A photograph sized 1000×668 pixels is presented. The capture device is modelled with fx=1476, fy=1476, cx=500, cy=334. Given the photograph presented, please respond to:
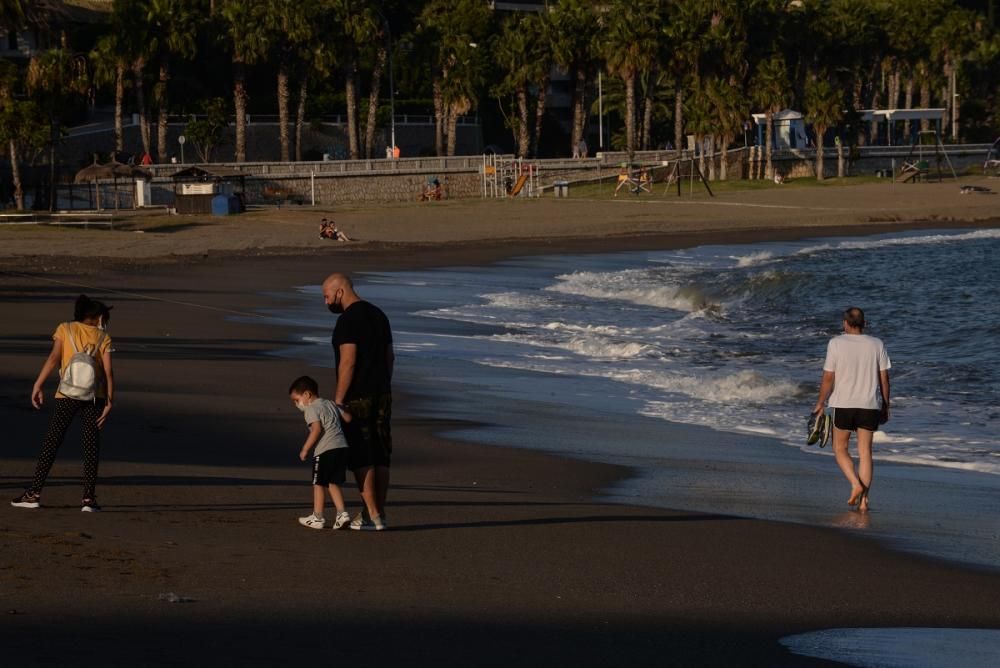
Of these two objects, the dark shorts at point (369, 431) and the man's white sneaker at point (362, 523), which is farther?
the man's white sneaker at point (362, 523)

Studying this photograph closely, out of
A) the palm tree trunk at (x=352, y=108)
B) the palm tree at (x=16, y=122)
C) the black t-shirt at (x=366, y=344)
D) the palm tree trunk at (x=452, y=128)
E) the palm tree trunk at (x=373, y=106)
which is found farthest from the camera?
the palm tree trunk at (x=452, y=128)

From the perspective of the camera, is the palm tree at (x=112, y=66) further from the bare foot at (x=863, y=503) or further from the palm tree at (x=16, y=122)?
the bare foot at (x=863, y=503)

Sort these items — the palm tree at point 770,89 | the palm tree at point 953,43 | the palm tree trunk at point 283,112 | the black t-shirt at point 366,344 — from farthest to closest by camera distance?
1. the palm tree at point 953,43
2. the palm tree at point 770,89
3. the palm tree trunk at point 283,112
4. the black t-shirt at point 366,344

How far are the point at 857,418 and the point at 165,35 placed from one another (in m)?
59.4

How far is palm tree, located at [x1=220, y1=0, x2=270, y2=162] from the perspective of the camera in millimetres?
68500

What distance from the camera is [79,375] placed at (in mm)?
9164

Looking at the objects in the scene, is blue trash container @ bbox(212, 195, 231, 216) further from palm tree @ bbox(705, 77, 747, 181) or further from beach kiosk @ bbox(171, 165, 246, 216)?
palm tree @ bbox(705, 77, 747, 181)

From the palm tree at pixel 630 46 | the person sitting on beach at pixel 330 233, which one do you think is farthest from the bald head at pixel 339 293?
the palm tree at pixel 630 46

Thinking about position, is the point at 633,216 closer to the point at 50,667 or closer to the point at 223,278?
the point at 223,278

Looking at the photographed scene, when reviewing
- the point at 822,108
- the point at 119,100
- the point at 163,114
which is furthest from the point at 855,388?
the point at 822,108

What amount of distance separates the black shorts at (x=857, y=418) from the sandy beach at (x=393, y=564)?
153 centimetres

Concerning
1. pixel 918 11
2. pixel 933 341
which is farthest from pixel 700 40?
pixel 933 341

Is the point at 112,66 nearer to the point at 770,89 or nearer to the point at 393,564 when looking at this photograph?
the point at 770,89

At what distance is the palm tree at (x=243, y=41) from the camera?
68.5 m
